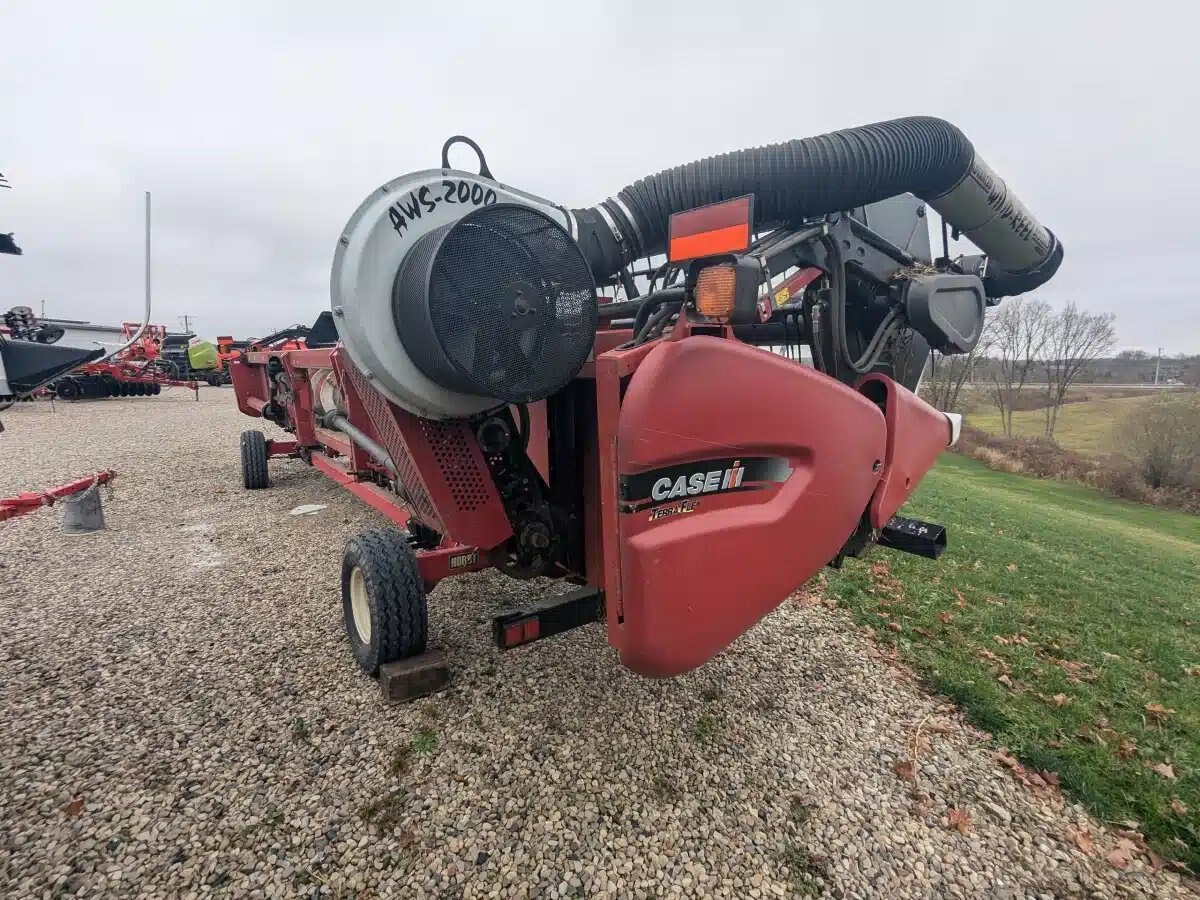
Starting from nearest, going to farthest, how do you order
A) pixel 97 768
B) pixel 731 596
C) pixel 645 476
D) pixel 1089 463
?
pixel 645 476, pixel 731 596, pixel 97 768, pixel 1089 463

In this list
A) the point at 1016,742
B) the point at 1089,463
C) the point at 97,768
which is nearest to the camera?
the point at 97,768

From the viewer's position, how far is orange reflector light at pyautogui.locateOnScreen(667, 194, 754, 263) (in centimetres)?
215

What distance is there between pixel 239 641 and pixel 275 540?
216cm

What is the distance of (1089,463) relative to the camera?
1059 inches

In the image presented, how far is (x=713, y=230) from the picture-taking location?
7.34 feet

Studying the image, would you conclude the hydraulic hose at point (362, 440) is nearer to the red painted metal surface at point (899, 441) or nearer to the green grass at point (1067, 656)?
the red painted metal surface at point (899, 441)

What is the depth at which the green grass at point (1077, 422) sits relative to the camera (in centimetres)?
3159

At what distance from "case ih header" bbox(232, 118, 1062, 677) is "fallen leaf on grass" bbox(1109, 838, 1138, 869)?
55.8 inches

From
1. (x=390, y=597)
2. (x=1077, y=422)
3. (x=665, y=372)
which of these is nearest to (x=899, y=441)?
(x=665, y=372)

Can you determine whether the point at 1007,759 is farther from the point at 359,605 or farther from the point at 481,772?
the point at 359,605

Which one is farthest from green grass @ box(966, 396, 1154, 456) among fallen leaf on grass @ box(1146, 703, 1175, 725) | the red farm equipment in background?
the red farm equipment in background

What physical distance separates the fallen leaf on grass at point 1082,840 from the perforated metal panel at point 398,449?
286 centimetres

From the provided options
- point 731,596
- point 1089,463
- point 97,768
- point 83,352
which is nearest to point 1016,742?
point 731,596

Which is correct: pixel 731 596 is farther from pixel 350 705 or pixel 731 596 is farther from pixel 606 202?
pixel 606 202
